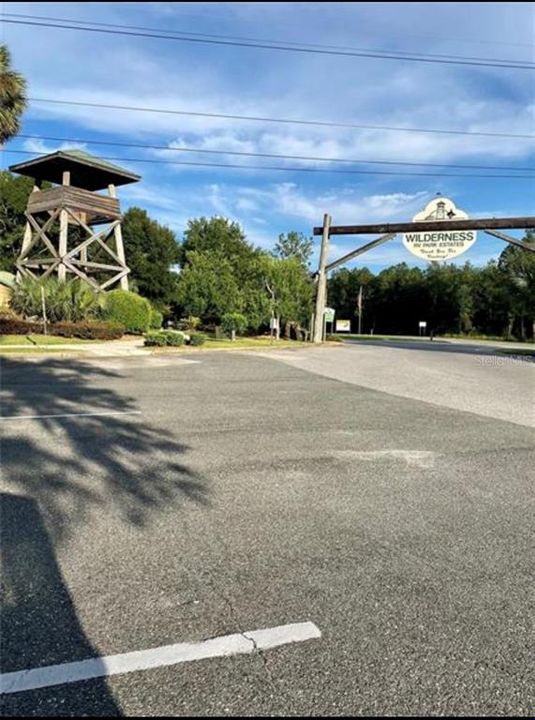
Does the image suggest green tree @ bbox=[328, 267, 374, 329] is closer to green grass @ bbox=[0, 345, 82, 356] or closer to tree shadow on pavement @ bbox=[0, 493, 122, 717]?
green grass @ bbox=[0, 345, 82, 356]

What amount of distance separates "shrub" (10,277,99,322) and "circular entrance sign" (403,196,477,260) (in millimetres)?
14606

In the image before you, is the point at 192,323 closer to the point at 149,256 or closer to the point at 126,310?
the point at 126,310

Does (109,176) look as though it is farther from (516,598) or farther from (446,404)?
(516,598)

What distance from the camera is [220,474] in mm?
4984

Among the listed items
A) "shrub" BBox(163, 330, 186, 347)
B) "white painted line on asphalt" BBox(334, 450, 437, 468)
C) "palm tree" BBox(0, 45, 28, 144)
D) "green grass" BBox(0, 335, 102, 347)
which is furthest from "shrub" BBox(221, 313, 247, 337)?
"white painted line on asphalt" BBox(334, 450, 437, 468)

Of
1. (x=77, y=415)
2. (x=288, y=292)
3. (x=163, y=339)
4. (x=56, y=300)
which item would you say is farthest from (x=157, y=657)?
(x=288, y=292)

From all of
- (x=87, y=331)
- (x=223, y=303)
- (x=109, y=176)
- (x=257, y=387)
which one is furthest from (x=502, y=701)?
(x=109, y=176)

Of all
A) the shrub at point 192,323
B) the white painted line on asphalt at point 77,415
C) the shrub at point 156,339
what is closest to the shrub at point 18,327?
the shrub at point 156,339

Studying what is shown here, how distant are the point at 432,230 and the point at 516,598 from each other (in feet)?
71.7

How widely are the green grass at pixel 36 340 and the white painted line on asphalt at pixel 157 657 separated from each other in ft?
58.3

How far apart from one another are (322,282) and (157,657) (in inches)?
1047

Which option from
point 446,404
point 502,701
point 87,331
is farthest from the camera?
point 87,331

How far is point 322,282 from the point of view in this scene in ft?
92.3

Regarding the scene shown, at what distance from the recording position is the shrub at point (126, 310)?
85.1 feet
